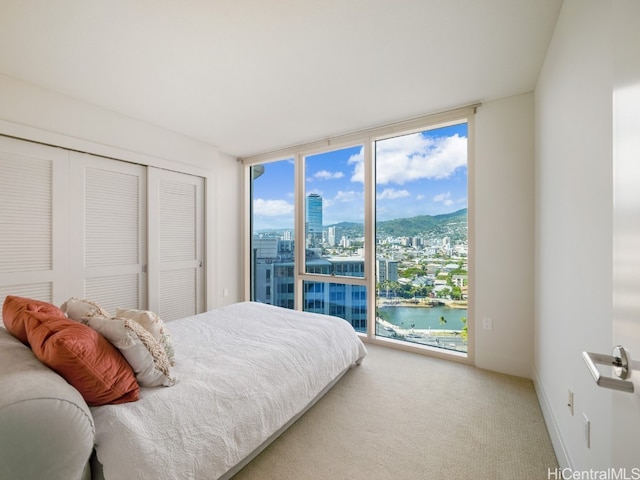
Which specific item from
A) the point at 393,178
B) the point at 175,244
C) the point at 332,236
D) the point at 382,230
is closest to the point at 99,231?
the point at 175,244

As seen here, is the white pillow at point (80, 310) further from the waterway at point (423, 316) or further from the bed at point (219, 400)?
the waterway at point (423, 316)

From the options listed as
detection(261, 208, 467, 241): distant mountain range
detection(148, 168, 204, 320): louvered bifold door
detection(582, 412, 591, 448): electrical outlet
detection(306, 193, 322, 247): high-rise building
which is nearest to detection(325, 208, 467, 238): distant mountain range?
detection(261, 208, 467, 241): distant mountain range

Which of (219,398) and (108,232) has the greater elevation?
(108,232)

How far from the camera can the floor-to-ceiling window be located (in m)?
2.89

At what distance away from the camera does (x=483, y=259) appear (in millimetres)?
2605

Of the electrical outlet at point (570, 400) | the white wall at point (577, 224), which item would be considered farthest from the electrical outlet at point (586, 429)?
the electrical outlet at point (570, 400)

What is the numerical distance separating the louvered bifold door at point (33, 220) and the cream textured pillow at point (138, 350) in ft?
5.21

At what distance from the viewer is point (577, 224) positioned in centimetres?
129

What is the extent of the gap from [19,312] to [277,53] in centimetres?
212

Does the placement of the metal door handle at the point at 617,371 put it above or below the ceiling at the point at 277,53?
below

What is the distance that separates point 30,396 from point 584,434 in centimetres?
213

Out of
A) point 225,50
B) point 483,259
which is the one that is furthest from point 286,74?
point 483,259

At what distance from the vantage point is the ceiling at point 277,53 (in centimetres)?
154

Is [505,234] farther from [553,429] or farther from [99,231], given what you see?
[99,231]
